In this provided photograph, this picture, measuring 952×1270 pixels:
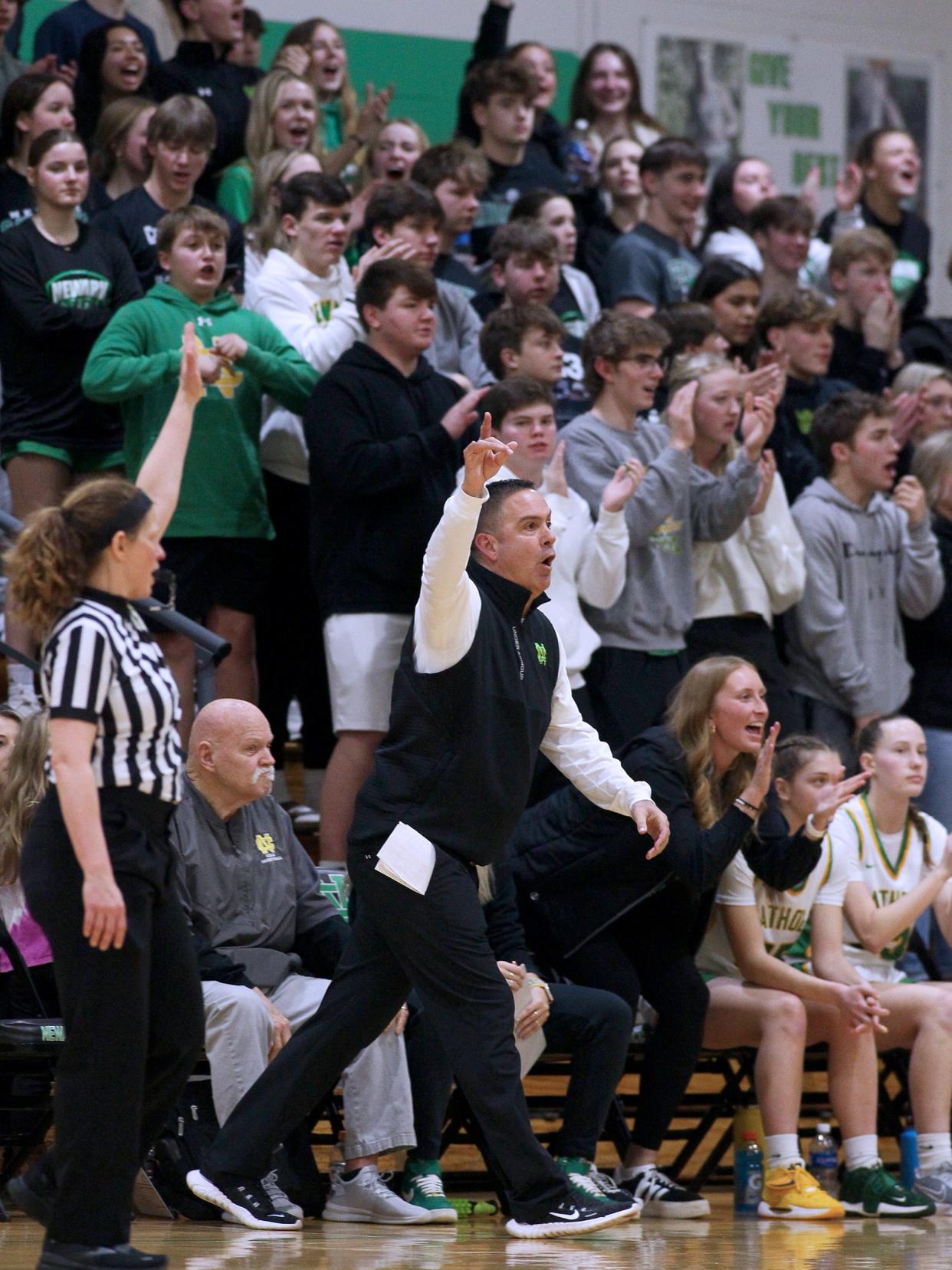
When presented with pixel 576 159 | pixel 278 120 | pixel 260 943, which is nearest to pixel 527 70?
pixel 576 159

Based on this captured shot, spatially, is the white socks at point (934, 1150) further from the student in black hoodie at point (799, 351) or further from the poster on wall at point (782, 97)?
the poster on wall at point (782, 97)

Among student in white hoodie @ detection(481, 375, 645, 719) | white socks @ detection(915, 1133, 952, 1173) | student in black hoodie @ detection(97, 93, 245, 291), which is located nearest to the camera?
white socks @ detection(915, 1133, 952, 1173)

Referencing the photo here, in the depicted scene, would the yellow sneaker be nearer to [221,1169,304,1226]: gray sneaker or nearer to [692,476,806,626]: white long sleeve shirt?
[221,1169,304,1226]: gray sneaker

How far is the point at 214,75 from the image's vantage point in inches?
314

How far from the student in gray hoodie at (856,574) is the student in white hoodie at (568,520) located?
987mm

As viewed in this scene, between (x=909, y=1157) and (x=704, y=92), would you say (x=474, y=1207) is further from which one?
(x=704, y=92)

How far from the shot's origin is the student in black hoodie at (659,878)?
17.0 feet

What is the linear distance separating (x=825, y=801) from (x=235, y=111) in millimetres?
4155

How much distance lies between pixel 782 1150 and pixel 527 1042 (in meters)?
0.84

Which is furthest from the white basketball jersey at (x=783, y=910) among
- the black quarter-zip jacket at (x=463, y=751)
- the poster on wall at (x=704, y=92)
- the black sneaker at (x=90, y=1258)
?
the poster on wall at (x=704, y=92)

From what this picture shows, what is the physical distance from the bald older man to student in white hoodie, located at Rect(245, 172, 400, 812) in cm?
130

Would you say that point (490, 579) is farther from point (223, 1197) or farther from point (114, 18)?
point (114, 18)

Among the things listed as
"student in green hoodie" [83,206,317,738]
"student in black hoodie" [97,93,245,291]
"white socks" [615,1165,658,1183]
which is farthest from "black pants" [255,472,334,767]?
"white socks" [615,1165,658,1183]

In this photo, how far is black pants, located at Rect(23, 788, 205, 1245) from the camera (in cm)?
328
